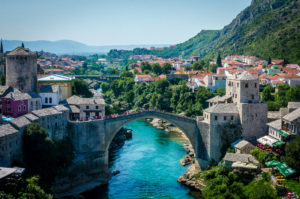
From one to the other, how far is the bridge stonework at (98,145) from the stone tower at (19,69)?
28.9 feet

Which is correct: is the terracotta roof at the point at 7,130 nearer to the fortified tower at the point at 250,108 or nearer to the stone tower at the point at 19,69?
the stone tower at the point at 19,69

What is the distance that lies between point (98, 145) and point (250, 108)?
1962cm

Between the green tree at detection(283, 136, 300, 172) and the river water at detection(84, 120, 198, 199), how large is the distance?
441 inches

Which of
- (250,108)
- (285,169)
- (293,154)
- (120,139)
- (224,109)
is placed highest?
(250,108)

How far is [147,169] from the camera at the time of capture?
4634cm

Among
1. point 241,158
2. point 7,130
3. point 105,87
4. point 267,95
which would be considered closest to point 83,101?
point 7,130

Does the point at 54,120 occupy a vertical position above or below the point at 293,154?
above

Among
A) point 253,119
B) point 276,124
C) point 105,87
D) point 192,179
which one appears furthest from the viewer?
point 105,87

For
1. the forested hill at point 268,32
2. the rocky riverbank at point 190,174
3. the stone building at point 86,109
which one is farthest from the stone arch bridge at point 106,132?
the forested hill at point 268,32

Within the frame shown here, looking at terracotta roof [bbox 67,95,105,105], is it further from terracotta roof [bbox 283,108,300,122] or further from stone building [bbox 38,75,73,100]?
terracotta roof [bbox 283,108,300,122]

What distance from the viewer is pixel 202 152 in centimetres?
4444

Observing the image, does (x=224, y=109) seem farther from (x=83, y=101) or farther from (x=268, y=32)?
(x=268, y=32)

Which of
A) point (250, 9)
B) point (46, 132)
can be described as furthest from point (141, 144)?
point (250, 9)

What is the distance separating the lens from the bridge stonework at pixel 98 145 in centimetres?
4184
